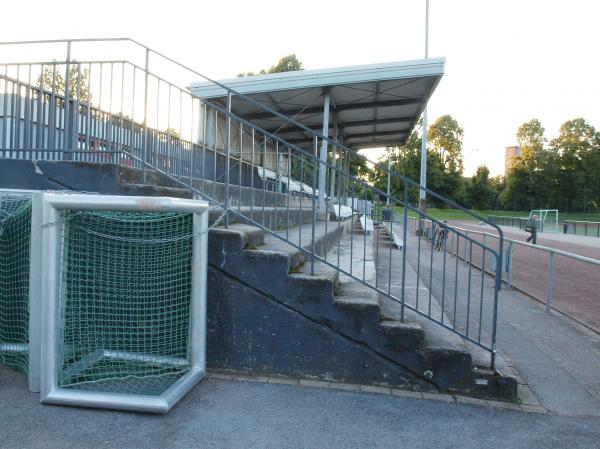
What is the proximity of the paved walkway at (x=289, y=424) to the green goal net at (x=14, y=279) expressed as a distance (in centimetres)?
39

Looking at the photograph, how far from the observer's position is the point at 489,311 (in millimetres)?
7098

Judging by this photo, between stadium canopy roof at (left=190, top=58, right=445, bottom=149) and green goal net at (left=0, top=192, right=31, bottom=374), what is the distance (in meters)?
6.42

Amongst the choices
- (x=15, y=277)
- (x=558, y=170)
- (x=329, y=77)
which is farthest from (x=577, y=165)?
(x=15, y=277)

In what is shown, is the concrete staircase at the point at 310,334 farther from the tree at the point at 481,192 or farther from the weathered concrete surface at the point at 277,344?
the tree at the point at 481,192

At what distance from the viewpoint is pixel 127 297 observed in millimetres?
4062

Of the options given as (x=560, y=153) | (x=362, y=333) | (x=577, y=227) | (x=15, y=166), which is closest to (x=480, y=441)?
(x=362, y=333)

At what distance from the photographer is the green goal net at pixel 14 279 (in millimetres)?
4129

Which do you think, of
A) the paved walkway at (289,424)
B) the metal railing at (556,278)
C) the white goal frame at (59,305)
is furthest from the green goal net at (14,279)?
the metal railing at (556,278)

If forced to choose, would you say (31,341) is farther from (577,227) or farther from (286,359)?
(577,227)

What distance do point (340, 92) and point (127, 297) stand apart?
8046mm

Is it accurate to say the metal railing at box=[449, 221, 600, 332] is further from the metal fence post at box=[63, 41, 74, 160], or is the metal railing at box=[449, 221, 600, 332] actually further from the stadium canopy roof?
the metal fence post at box=[63, 41, 74, 160]

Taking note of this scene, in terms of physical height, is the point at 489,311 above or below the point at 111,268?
below

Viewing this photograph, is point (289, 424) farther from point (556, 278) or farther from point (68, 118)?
point (556, 278)

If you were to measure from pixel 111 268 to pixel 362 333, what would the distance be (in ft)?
6.86
